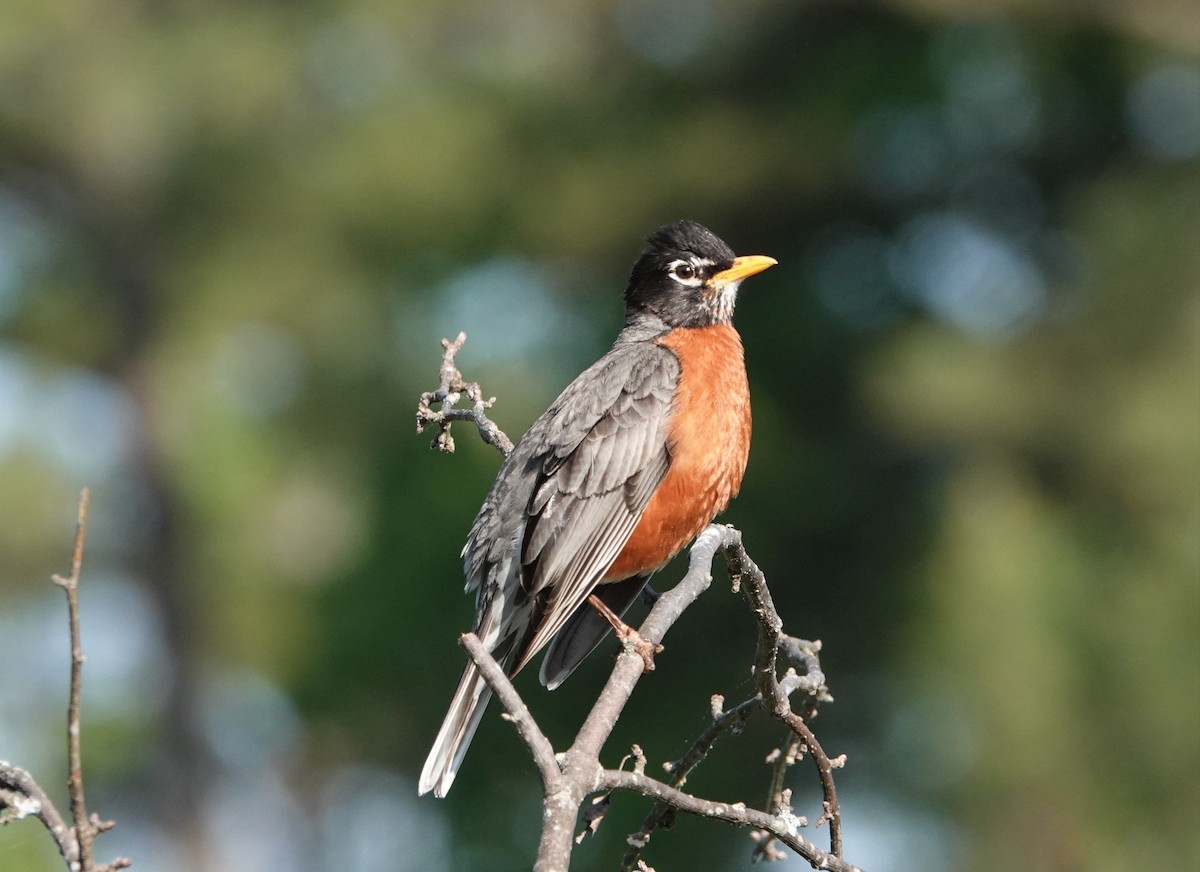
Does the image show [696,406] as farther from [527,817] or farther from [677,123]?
[677,123]

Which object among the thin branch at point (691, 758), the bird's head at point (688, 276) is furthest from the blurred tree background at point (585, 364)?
the thin branch at point (691, 758)

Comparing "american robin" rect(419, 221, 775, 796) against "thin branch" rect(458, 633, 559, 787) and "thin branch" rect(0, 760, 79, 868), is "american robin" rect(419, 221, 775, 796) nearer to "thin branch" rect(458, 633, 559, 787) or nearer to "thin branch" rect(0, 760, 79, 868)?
"thin branch" rect(458, 633, 559, 787)

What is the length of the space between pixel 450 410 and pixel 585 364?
5587 millimetres

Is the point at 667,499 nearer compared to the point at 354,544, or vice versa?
the point at 667,499

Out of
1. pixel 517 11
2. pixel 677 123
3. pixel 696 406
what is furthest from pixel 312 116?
pixel 696 406

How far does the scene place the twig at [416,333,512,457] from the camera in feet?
13.6

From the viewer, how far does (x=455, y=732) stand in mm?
4184

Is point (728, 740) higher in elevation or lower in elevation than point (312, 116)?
lower

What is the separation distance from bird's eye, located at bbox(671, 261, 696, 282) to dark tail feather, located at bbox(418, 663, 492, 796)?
192cm

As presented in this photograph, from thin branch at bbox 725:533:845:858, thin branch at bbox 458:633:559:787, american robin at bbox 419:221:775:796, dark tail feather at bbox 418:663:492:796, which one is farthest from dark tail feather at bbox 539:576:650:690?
thin branch at bbox 458:633:559:787

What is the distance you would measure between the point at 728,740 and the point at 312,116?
6.53m

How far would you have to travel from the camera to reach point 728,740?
9.33m

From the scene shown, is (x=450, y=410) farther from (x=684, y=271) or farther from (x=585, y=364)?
(x=585, y=364)

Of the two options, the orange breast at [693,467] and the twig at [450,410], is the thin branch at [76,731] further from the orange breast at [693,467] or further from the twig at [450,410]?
the orange breast at [693,467]
